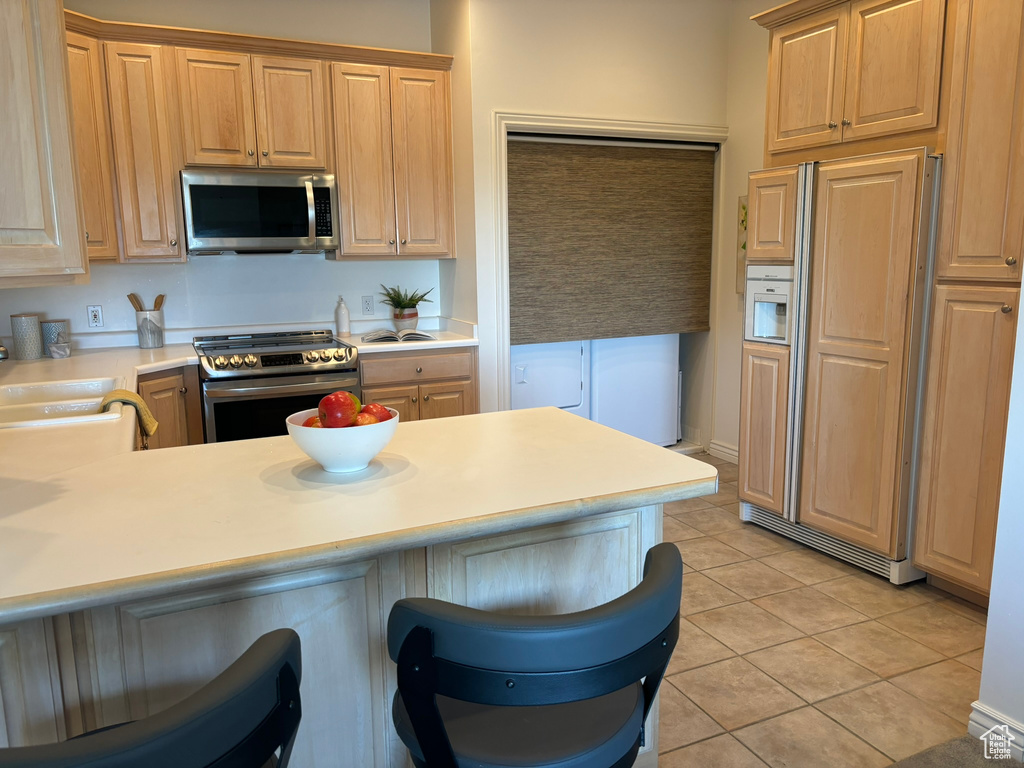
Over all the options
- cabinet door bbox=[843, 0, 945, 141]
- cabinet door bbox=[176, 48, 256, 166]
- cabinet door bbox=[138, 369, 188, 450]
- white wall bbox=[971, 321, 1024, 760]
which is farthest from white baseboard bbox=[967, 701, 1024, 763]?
cabinet door bbox=[176, 48, 256, 166]

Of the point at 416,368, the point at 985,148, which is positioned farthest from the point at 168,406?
the point at 985,148

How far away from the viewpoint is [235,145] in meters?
3.81

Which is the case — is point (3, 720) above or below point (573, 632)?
below

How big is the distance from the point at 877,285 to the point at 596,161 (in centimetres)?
202

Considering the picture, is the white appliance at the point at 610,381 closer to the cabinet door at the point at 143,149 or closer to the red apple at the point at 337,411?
the cabinet door at the point at 143,149

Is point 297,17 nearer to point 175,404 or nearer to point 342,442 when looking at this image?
point 175,404

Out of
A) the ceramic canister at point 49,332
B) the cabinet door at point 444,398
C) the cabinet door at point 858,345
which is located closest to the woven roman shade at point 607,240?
the cabinet door at point 444,398

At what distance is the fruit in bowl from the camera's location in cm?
160

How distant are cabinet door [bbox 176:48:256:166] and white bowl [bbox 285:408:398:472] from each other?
2642mm

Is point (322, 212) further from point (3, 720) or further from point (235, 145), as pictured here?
point (3, 720)

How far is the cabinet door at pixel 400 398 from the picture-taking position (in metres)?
3.93

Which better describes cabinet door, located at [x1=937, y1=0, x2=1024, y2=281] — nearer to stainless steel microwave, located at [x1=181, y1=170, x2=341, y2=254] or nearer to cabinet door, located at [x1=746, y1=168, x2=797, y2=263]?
cabinet door, located at [x1=746, y1=168, x2=797, y2=263]

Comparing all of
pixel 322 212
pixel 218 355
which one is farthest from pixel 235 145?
pixel 218 355

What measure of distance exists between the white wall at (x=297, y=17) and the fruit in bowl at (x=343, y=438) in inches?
126
